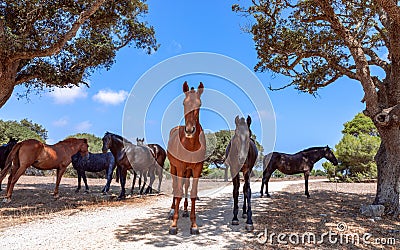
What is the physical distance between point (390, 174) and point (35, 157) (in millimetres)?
11399

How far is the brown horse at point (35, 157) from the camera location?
9.40 metres

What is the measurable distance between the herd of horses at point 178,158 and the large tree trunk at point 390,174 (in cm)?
344

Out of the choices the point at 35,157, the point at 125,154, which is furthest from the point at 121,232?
the point at 35,157

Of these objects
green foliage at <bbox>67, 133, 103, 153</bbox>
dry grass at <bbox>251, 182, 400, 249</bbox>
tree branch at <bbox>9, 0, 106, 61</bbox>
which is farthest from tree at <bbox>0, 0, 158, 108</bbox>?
green foliage at <bbox>67, 133, 103, 153</bbox>

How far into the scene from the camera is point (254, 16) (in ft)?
38.8

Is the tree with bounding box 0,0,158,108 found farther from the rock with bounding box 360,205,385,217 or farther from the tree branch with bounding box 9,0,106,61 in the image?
the rock with bounding box 360,205,385,217

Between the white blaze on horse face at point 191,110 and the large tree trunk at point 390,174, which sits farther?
the large tree trunk at point 390,174

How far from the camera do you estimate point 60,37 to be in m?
11.2

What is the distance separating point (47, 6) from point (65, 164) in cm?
576

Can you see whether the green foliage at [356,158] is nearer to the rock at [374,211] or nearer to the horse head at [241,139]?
the rock at [374,211]

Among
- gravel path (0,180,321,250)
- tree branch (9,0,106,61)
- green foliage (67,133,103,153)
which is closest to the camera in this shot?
gravel path (0,180,321,250)

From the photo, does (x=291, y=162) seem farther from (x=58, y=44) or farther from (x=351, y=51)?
(x=58, y=44)

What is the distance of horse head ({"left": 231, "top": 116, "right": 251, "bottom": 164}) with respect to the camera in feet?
21.7

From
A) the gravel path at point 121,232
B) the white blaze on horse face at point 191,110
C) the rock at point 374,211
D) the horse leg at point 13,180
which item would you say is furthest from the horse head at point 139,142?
the rock at point 374,211
